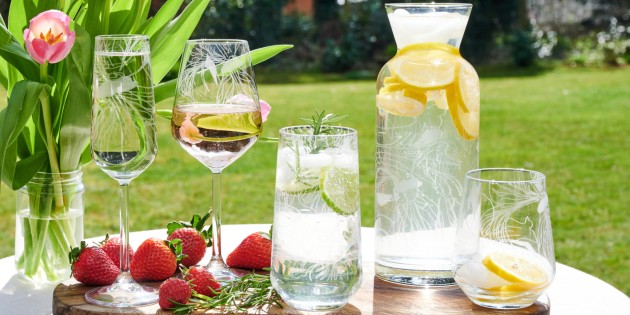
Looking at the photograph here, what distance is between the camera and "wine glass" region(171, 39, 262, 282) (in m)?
1.32

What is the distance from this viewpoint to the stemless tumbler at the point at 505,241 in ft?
4.14

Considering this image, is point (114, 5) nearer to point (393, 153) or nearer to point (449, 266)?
point (393, 153)

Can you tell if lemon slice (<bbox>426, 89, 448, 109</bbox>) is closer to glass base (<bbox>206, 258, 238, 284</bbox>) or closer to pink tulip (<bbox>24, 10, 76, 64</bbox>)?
glass base (<bbox>206, 258, 238, 284</bbox>)

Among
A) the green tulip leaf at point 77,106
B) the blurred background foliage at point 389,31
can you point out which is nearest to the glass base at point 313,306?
the green tulip leaf at point 77,106

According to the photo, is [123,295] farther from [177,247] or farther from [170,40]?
[170,40]

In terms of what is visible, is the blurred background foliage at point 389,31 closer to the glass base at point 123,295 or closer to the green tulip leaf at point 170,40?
the green tulip leaf at point 170,40

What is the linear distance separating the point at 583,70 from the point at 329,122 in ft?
29.5

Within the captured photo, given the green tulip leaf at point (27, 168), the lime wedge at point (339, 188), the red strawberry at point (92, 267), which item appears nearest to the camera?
the lime wedge at point (339, 188)

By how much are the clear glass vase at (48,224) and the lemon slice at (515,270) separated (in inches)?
29.2

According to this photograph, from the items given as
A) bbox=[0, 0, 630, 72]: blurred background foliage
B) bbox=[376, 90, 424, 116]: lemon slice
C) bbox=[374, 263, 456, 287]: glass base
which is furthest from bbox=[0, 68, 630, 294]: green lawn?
bbox=[376, 90, 424, 116]: lemon slice

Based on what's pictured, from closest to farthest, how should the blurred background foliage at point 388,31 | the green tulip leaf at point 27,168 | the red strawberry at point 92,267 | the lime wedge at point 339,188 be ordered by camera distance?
the lime wedge at point 339,188 < the red strawberry at point 92,267 < the green tulip leaf at point 27,168 < the blurred background foliage at point 388,31

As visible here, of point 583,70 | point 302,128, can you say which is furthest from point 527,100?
point 302,128

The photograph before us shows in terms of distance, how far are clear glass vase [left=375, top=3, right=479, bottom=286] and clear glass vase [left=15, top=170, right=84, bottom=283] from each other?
21.7 inches

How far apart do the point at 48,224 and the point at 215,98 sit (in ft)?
1.47
